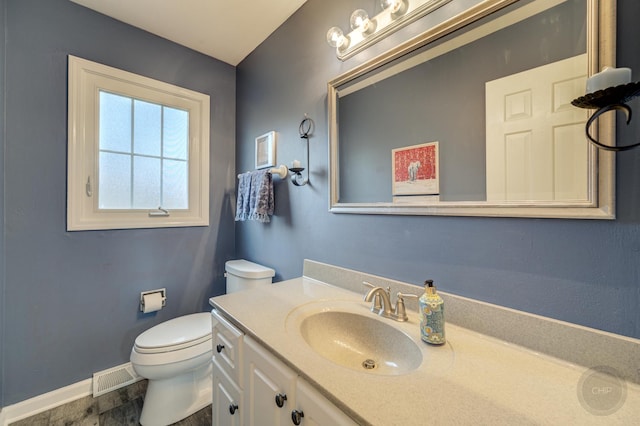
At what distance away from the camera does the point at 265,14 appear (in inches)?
61.8

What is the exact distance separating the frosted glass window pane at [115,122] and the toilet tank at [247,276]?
42.9 inches

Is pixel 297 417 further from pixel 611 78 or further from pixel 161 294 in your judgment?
pixel 161 294

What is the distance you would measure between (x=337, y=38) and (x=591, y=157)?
3.53 feet

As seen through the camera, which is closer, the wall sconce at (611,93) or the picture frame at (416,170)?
the wall sconce at (611,93)

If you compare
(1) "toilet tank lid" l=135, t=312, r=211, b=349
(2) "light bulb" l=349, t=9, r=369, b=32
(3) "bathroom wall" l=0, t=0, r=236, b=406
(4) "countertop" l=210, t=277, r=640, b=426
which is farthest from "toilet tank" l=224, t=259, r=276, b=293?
(2) "light bulb" l=349, t=9, r=369, b=32

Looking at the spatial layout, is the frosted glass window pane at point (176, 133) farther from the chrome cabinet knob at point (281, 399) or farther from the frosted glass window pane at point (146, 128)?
the chrome cabinet knob at point (281, 399)

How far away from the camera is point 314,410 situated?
58 cm

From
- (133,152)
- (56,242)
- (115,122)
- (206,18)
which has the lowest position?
(56,242)

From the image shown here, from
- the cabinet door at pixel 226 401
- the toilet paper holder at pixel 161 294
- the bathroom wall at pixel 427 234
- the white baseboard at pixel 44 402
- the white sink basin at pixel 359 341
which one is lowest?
the white baseboard at pixel 44 402

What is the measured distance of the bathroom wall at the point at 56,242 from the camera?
1.34 meters

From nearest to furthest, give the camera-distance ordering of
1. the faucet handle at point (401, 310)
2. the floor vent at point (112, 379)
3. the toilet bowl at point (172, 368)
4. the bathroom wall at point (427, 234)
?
the bathroom wall at point (427, 234) < the faucet handle at point (401, 310) < the toilet bowl at point (172, 368) < the floor vent at point (112, 379)

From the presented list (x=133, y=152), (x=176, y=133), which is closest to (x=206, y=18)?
(x=176, y=133)

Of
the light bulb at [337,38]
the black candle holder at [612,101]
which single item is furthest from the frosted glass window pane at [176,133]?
the black candle holder at [612,101]

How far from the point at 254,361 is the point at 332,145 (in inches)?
38.5
